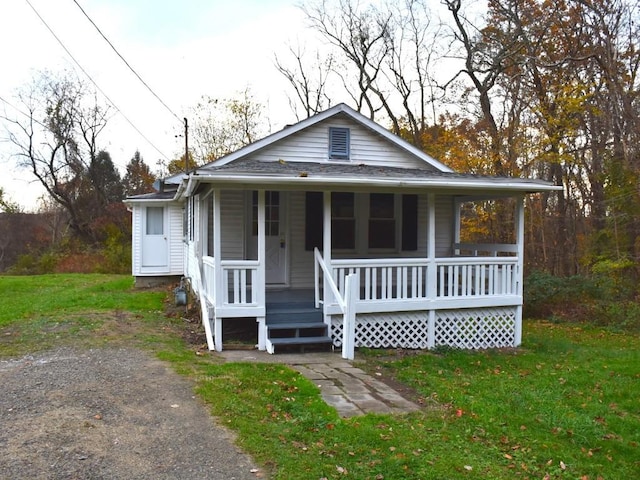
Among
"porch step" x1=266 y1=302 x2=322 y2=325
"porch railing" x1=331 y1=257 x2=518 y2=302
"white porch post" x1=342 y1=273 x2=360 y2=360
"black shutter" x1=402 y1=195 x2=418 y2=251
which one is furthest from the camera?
"black shutter" x1=402 y1=195 x2=418 y2=251

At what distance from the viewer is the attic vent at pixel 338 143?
11258 mm

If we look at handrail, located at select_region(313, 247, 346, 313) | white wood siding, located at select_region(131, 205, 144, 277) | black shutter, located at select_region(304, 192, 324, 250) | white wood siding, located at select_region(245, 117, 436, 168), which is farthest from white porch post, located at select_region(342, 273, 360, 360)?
white wood siding, located at select_region(131, 205, 144, 277)

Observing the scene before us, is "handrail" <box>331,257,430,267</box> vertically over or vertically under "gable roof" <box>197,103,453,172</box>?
under

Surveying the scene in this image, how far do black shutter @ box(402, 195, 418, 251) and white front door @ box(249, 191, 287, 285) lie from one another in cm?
253

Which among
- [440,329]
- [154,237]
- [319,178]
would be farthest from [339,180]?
[154,237]

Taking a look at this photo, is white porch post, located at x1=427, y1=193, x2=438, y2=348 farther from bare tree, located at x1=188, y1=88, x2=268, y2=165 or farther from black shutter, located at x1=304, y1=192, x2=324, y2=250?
bare tree, located at x1=188, y1=88, x2=268, y2=165

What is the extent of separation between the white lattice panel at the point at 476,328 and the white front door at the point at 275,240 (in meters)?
3.09

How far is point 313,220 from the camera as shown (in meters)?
10.4

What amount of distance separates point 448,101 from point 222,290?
17.3 meters

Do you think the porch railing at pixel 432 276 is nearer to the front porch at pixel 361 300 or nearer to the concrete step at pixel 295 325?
the front porch at pixel 361 300

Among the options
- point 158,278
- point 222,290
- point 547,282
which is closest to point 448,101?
point 547,282

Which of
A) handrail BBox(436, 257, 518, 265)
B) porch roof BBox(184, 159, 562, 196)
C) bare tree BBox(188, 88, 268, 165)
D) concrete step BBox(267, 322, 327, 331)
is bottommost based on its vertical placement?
concrete step BBox(267, 322, 327, 331)

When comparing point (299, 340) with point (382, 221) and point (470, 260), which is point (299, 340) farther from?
point (382, 221)

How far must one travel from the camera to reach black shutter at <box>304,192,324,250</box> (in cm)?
1038
